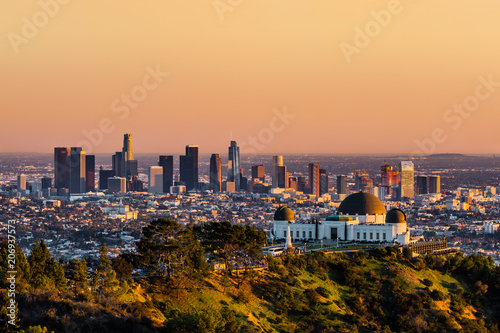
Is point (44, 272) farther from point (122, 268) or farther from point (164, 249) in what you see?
point (164, 249)

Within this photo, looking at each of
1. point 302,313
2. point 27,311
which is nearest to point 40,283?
point 27,311

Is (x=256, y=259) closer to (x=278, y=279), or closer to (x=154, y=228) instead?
(x=278, y=279)

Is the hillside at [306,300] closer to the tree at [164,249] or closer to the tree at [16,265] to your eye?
the tree at [164,249]

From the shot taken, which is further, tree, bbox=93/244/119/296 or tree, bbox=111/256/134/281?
tree, bbox=111/256/134/281

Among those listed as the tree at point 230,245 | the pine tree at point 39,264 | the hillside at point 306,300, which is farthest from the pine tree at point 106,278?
the tree at point 230,245

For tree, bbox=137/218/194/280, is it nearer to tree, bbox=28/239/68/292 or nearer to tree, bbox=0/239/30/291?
tree, bbox=28/239/68/292

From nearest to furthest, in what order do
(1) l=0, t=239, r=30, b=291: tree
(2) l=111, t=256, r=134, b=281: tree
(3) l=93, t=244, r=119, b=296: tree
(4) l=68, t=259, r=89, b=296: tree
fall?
(1) l=0, t=239, r=30, b=291: tree < (3) l=93, t=244, r=119, b=296: tree < (4) l=68, t=259, r=89, b=296: tree < (2) l=111, t=256, r=134, b=281: tree

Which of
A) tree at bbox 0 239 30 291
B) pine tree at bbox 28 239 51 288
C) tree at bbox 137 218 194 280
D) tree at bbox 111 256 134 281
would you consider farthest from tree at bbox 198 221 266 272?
tree at bbox 0 239 30 291

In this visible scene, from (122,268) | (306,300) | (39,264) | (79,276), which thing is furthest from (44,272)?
(306,300)
